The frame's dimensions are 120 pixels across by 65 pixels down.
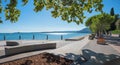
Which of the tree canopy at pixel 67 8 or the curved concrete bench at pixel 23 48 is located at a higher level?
the tree canopy at pixel 67 8

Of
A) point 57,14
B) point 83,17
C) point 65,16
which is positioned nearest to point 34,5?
point 57,14

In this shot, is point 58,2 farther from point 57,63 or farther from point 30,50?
point 30,50

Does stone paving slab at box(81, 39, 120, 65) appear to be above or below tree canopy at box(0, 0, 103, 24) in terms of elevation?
below

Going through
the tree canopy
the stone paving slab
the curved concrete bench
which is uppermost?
the tree canopy

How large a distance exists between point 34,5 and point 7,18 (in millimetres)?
1912

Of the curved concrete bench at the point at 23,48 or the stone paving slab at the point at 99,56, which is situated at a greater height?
the curved concrete bench at the point at 23,48

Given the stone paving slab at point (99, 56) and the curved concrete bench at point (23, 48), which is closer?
the stone paving slab at point (99, 56)

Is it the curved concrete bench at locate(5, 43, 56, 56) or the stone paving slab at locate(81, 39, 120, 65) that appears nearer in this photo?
the stone paving slab at locate(81, 39, 120, 65)

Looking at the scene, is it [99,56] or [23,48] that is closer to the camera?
[99,56]

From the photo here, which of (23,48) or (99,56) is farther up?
(23,48)

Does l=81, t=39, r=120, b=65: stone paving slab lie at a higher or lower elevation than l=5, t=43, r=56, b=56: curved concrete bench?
lower

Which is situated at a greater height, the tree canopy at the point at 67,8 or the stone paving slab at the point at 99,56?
the tree canopy at the point at 67,8

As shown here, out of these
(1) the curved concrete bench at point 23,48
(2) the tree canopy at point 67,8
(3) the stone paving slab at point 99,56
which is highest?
(2) the tree canopy at point 67,8

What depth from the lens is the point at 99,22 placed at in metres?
54.1
